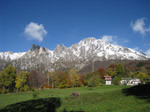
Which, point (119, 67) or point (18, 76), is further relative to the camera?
point (119, 67)

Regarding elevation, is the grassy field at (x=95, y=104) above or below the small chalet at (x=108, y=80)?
above

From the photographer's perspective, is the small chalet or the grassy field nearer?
the grassy field

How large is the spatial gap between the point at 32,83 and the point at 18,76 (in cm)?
1673

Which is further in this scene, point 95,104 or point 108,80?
point 108,80

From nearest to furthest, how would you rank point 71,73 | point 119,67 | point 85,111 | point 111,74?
point 85,111 → point 71,73 → point 119,67 → point 111,74

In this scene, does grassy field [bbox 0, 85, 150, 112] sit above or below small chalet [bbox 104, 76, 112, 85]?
above

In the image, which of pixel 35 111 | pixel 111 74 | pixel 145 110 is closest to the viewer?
pixel 145 110

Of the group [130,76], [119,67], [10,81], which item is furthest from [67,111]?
[130,76]

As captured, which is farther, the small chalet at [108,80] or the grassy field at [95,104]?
the small chalet at [108,80]

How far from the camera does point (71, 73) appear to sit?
76750 mm

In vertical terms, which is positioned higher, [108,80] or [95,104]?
[95,104]

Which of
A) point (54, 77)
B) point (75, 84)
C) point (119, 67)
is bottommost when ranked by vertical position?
point (75, 84)

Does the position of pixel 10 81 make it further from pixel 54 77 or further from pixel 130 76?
pixel 130 76

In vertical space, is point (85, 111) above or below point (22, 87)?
above
